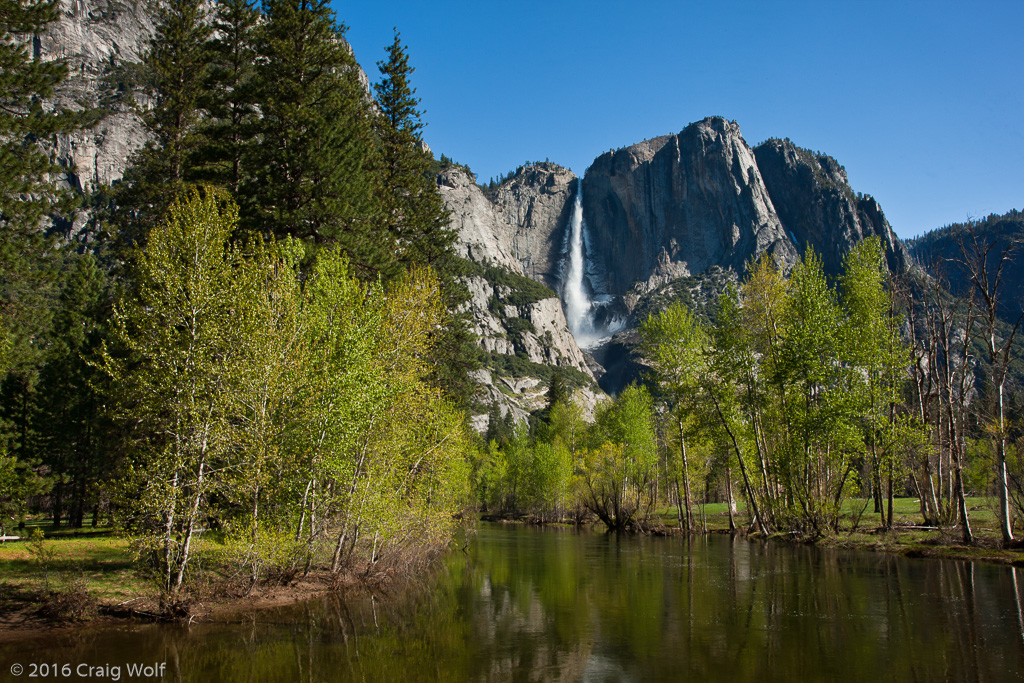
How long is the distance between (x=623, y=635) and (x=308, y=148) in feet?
78.2

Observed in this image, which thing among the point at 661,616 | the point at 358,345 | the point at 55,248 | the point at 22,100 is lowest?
the point at 661,616

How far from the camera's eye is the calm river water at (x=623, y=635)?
10352mm

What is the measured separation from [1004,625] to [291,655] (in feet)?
49.9

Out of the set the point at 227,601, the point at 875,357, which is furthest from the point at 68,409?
the point at 875,357

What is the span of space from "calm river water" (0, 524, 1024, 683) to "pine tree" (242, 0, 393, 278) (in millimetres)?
16271

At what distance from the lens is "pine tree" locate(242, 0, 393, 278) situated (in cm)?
2623

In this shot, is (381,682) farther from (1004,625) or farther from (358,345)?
(1004,625)

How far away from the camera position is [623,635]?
42.7 feet

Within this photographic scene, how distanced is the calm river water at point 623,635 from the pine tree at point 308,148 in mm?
16271

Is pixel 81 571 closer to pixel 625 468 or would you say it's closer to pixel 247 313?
pixel 247 313

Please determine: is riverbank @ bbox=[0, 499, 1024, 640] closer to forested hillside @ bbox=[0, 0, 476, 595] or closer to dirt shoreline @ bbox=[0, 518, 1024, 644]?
dirt shoreline @ bbox=[0, 518, 1024, 644]

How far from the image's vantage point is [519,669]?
10.7 m

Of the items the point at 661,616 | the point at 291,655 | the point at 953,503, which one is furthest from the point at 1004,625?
the point at 953,503

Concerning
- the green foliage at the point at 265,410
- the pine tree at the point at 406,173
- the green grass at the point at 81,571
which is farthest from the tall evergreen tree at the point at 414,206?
the green grass at the point at 81,571
